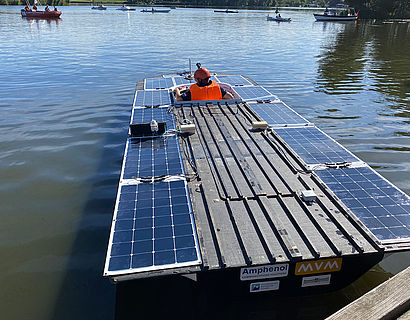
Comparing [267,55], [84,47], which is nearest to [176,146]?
[267,55]

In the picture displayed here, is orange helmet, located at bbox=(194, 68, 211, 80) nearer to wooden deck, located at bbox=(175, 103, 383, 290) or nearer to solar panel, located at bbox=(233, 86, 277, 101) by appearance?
solar panel, located at bbox=(233, 86, 277, 101)

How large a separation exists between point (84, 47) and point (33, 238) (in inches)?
1302

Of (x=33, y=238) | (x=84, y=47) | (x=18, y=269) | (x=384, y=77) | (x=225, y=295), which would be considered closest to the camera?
(x=225, y=295)

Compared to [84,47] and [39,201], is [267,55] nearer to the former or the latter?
[84,47]

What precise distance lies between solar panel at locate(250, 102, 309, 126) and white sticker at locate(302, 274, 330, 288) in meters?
6.28

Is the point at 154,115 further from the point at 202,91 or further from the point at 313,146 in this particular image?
the point at 313,146

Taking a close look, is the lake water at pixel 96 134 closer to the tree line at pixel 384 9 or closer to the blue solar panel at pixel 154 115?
the blue solar panel at pixel 154 115

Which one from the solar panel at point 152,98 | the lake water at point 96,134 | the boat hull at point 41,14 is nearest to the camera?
the lake water at point 96,134

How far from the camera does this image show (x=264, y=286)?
5.68 m

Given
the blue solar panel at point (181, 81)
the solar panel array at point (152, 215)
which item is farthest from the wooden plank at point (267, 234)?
the blue solar panel at point (181, 81)

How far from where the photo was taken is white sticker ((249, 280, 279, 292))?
5.62m

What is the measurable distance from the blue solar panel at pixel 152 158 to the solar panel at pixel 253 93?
551 cm

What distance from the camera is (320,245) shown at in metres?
5.70

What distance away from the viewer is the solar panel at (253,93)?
14039 mm
